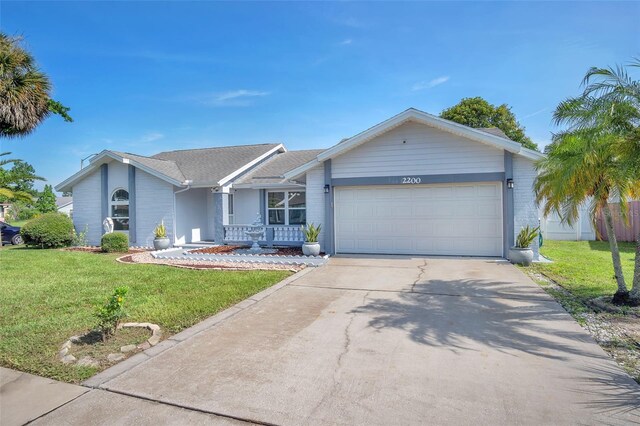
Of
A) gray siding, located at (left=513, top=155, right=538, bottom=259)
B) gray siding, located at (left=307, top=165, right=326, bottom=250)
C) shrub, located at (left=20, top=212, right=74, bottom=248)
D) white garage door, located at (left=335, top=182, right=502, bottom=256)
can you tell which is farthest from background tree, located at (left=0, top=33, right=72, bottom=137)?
gray siding, located at (left=513, top=155, right=538, bottom=259)

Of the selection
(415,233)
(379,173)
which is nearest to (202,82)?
(379,173)

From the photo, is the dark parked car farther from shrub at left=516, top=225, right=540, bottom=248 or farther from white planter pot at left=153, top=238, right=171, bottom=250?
shrub at left=516, top=225, right=540, bottom=248

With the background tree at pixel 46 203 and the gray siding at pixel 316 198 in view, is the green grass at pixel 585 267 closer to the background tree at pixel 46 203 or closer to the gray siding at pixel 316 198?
the gray siding at pixel 316 198

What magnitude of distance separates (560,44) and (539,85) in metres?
2.35

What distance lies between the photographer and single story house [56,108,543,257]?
11430 mm

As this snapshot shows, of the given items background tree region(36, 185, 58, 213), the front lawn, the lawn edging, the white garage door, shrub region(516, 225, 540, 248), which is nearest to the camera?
the lawn edging

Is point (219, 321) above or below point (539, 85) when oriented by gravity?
below

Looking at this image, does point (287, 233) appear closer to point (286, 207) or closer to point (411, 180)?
point (286, 207)

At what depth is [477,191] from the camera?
11.8 metres

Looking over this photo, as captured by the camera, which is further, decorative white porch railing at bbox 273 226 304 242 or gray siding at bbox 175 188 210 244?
gray siding at bbox 175 188 210 244

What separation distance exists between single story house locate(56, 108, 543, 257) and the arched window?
6 cm

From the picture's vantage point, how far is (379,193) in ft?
41.9

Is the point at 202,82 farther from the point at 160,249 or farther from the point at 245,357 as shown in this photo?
the point at 245,357

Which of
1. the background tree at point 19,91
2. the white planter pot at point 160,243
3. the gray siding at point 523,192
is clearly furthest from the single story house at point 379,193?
the background tree at point 19,91
